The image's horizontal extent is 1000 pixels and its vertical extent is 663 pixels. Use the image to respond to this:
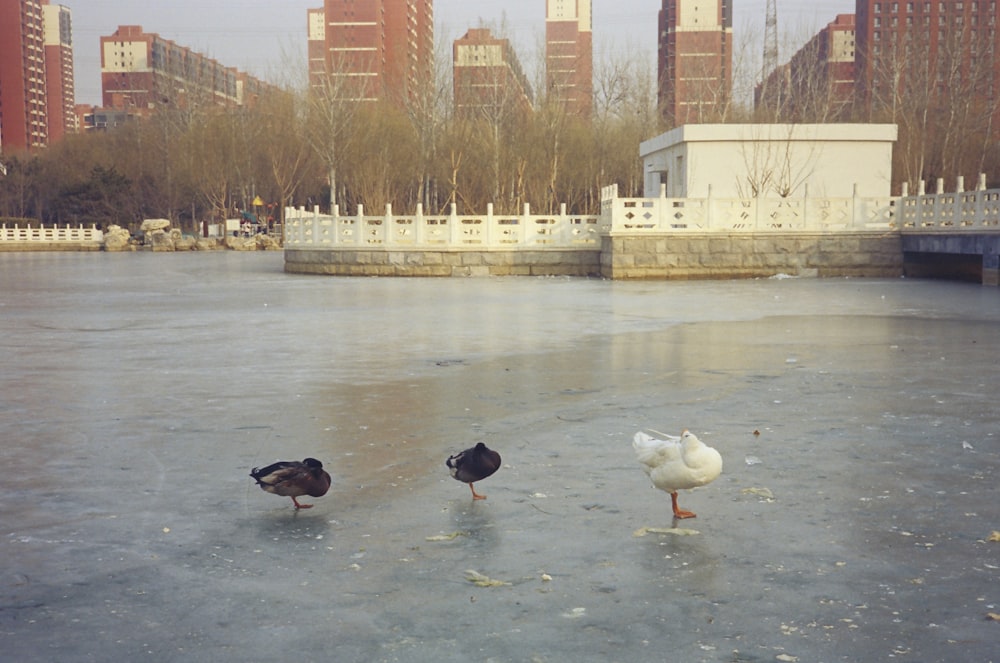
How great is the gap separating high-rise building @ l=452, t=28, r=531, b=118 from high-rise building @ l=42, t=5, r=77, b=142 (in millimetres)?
102002

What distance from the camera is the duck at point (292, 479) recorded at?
4.66 m

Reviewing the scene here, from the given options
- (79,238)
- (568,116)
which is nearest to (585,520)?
(568,116)

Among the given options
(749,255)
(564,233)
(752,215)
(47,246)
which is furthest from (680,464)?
(47,246)

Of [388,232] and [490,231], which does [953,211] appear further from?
[388,232]

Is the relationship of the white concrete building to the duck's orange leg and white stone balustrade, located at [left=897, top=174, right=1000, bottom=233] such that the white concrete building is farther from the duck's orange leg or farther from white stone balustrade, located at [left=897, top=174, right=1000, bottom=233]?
the duck's orange leg

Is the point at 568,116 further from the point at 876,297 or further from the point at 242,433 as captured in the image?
the point at 242,433

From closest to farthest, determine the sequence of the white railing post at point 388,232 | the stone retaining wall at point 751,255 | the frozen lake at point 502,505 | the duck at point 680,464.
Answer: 1. the frozen lake at point 502,505
2. the duck at point 680,464
3. the stone retaining wall at point 751,255
4. the white railing post at point 388,232

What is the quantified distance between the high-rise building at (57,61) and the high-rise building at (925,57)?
331 ft

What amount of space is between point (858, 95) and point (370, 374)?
67.3m

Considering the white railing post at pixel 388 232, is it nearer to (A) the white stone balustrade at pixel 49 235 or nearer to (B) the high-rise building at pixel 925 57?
(B) the high-rise building at pixel 925 57

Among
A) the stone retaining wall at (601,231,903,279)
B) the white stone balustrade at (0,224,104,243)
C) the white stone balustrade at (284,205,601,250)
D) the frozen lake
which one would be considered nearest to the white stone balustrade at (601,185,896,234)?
the stone retaining wall at (601,231,903,279)

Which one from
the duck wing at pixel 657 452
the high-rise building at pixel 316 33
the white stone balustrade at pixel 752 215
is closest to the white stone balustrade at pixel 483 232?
the white stone balustrade at pixel 752 215

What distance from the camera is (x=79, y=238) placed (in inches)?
2346

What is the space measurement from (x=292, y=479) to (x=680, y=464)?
1.68 metres
